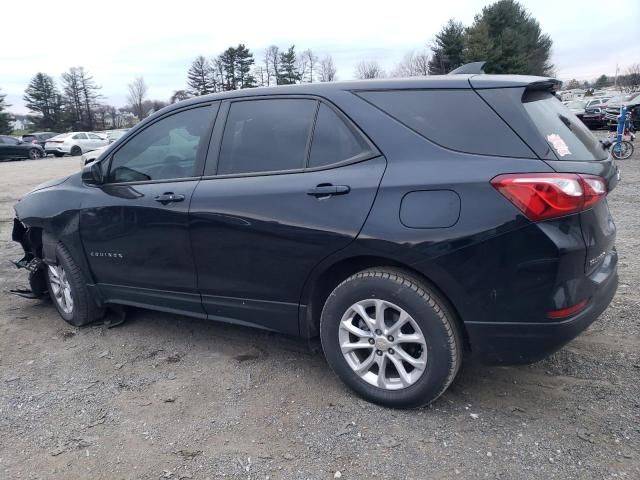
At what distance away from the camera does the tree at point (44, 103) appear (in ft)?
200

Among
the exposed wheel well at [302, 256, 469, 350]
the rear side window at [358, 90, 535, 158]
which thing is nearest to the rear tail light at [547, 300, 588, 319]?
the exposed wheel well at [302, 256, 469, 350]

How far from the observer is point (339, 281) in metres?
3.05

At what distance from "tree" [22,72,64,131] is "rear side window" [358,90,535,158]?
219 feet

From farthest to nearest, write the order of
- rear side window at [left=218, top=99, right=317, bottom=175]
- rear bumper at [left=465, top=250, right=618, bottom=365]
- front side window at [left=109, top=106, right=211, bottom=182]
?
front side window at [left=109, top=106, right=211, bottom=182], rear side window at [left=218, top=99, right=317, bottom=175], rear bumper at [left=465, top=250, right=618, bottom=365]

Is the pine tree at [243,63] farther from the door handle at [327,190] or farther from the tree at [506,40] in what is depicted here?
the door handle at [327,190]

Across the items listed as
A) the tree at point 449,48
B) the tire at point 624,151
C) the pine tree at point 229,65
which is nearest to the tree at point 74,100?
the pine tree at point 229,65

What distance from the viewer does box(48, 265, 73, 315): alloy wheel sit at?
4.29m

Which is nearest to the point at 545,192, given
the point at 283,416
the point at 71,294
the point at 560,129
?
the point at 560,129

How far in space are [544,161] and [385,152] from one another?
0.78 meters

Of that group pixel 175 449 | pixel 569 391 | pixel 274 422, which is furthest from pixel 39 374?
pixel 569 391

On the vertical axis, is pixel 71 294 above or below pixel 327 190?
below

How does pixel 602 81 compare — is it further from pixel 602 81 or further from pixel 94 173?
pixel 94 173

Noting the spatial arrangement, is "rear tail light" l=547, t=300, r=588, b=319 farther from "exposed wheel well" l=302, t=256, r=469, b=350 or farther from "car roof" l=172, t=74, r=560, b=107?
"car roof" l=172, t=74, r=560, b=107

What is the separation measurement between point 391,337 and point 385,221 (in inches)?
24.7
